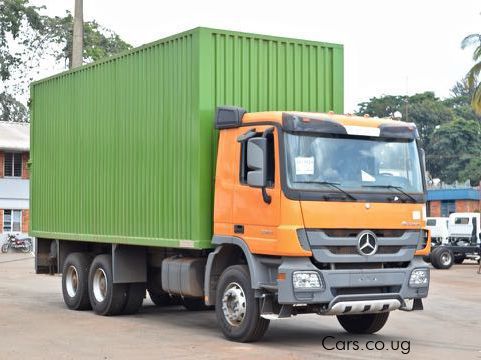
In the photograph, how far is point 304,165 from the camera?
1113 cm

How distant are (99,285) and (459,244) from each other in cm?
2092

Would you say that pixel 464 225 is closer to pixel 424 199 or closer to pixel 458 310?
pixel 458 310

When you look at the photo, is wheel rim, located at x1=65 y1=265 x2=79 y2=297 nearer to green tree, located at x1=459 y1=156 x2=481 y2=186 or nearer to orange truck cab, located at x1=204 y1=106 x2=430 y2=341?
orange truck cab, located at x1=204 y1=106 x2=430 y2=341

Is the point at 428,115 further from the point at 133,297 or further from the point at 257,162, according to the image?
the point at 257,162

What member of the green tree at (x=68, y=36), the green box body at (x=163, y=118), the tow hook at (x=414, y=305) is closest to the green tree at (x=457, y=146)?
the green tree at (x=68, y=36)

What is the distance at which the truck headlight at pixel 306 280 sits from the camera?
35.4ft

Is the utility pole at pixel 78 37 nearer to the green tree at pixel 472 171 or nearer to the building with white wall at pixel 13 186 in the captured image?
the building with white wall at pixel 13 186

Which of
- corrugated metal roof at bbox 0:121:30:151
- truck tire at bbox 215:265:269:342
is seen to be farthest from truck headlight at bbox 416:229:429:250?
corrugated metal roof at bbox 0:121:30:151

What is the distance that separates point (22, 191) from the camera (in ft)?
149

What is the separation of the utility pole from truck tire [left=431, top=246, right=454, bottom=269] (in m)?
14.8

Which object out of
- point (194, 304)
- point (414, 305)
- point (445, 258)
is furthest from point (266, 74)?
point (445, 258)

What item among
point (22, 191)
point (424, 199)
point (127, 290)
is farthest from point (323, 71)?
point (22, 191)

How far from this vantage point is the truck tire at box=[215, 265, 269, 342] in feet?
37.3

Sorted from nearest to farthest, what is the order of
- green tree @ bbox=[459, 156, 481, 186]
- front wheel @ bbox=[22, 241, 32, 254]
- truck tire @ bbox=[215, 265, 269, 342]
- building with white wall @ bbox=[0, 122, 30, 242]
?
truck tire @ bbox=[215, 265, 269, 342] < front wheel @ bbox=[22, 241, 32, 254] < building with white wall @ bbox=[0, 122, 30, 242] < green tree @ bbox=[459, 156, 481, 186]
